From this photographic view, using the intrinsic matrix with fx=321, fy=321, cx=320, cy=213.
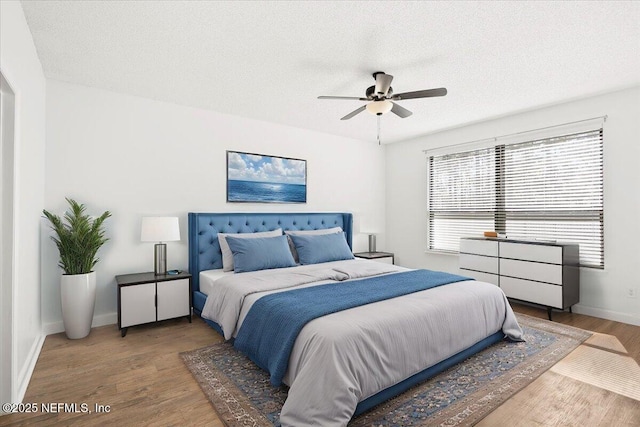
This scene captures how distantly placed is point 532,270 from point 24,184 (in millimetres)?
5000

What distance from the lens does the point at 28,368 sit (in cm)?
240

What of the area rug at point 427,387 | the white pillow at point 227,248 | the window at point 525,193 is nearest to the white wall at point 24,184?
the area rug at point 427,387

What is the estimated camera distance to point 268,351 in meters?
2.18

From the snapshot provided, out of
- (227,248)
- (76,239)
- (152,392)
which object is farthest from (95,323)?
(152,392)

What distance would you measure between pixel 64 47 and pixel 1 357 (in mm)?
2334

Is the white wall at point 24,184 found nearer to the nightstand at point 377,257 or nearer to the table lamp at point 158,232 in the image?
the table lamp at point 158,232

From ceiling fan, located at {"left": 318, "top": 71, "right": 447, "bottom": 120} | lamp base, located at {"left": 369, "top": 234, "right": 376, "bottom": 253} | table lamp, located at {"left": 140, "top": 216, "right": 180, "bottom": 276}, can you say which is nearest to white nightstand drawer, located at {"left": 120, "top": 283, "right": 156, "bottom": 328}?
table lamp, located at {"left": 140, "top": 216, "right": 180, "bottom": 276}

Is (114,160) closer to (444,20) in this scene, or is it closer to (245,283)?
(245,283)

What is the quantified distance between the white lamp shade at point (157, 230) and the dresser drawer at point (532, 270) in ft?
13.2

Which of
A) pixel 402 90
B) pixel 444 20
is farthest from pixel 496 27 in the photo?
pixel 402 90

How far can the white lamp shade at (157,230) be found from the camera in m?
3.34

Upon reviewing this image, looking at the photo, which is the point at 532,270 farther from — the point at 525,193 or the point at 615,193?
the point at 615,193

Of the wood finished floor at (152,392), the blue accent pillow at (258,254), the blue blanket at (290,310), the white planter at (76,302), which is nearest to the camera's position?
the wood finished floor at (152,392)

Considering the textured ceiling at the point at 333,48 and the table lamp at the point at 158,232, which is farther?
the table lamp at the point at 158,232
